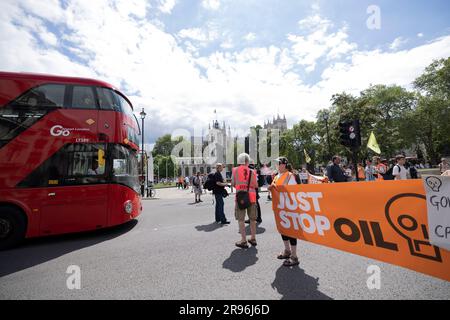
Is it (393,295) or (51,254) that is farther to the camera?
(51,254)

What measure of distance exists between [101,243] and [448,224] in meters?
6.37

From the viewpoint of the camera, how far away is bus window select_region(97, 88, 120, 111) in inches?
243

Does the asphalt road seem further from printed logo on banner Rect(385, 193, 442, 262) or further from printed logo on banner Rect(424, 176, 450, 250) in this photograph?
printed logo on banner Rect(424, 176, 450, 250)

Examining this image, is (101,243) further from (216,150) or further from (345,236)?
(216,150)

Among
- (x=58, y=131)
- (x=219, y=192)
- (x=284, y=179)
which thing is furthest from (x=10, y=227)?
(x=284, y=179)

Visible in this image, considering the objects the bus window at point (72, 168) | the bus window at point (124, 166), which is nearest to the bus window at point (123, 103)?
the bus window at point (124, 166)

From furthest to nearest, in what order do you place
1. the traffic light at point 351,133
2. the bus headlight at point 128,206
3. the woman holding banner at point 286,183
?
the traffic light at point 351,133 → the bus headlight at point 128,206 → the woman holding banner at point 286,183

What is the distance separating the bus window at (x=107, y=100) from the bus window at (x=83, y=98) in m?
0.17

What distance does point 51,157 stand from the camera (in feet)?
18.7

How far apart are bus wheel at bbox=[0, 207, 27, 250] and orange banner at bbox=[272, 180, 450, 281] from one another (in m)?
6.08

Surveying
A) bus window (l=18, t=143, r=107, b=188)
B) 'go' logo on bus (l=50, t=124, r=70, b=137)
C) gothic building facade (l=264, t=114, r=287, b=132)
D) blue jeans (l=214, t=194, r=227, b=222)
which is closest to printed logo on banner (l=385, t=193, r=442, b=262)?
blue jeans (l=214, t=194, r=227, b=222)

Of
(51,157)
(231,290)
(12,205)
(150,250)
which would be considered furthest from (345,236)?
(12,205)

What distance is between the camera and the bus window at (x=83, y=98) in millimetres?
5949

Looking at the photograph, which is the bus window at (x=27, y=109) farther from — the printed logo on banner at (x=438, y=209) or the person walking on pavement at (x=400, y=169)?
the person walking on pavement at (x=400, y=169)
